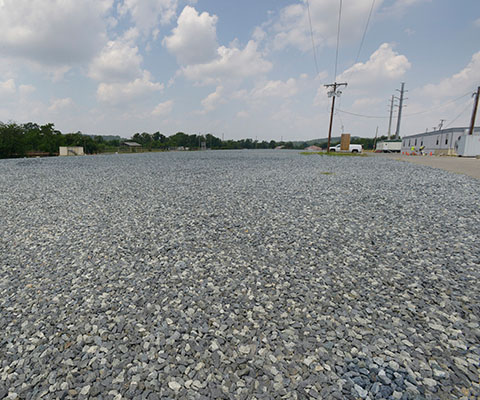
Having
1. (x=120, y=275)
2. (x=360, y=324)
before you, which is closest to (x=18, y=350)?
(x=120, y=275)

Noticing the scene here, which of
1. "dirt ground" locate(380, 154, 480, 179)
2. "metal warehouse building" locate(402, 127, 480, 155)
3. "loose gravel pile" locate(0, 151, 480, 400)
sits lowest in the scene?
"loose gravel pile" locate(0, 151, 480, 400)

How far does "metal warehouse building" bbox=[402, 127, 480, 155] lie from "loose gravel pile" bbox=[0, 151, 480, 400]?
183 ft

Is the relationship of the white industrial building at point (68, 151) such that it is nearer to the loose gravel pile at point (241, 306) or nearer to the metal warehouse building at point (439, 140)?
the loose gravel pile at point (241, 306)

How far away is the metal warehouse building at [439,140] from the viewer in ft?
189

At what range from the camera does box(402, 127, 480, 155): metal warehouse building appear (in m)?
57.6

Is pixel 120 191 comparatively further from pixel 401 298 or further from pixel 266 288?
pixel 401 298

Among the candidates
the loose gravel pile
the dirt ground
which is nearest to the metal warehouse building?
the dirt ground

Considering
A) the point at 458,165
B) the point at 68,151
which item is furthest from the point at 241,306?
the point at 68,151

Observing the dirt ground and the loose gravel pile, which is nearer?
the loose gravel pile

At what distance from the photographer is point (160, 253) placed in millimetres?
5203

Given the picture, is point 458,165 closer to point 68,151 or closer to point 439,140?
point 439,140

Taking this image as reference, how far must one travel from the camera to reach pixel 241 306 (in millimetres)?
3607

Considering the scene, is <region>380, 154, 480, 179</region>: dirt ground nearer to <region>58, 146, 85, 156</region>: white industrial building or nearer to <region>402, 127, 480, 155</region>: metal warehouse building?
<region>402, 127, 480, 155</region>: metal warehouse building

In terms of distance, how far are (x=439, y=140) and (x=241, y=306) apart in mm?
79319
